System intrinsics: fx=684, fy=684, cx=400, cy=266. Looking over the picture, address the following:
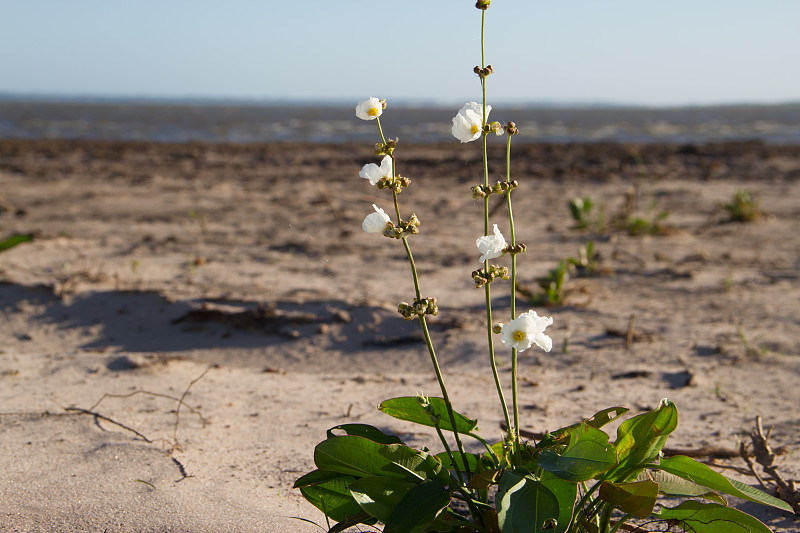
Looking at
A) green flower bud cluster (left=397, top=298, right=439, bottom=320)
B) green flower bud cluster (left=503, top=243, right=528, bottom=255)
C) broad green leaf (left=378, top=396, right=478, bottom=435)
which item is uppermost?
green flower bud cluster (left=503, top=243, right=528, bottom=255)

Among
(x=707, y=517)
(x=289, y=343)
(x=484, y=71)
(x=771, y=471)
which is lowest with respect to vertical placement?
(x=289, y=343)

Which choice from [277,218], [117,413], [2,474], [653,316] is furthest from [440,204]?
[2,474]

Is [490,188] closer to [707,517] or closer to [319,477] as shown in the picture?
[319,477]

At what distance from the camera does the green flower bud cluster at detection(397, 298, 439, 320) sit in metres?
1.53

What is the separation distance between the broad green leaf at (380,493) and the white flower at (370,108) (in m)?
0.86

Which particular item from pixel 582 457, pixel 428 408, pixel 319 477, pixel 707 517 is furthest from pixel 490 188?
pixel 707 517

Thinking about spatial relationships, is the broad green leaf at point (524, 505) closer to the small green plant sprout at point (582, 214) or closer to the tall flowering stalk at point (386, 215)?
the tall flowering stalk at point (386, 215)

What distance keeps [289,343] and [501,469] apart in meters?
2.51

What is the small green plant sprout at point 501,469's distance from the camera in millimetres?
1533

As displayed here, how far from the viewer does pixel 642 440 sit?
5.58ft

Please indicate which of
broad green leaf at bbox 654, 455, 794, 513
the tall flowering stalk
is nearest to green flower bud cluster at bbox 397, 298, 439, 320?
the tall flowering stalk

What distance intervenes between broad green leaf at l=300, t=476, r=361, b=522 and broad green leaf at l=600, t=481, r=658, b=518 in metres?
0.64

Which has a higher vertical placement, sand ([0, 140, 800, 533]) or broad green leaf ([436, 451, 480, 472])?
broad green leaf ([436, 451, 480, 472])

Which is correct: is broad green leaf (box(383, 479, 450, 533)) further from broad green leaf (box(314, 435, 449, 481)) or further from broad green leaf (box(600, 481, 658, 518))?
broad green leaf (box(600, 481, 658, 518))
